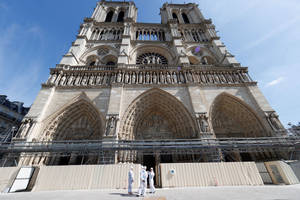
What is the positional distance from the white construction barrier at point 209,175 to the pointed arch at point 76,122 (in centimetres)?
526

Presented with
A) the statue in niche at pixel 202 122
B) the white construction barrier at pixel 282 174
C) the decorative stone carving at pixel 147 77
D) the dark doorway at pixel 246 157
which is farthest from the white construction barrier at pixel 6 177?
the dark doorway at pixel 246 157

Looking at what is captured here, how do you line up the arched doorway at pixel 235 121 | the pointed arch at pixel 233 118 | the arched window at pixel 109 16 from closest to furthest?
the arched doorway at pixel 235 121 → the pointed arch at pixel 233 118 → the arched window at pixel 109 16

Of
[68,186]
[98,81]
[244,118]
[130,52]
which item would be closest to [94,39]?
[130,52]

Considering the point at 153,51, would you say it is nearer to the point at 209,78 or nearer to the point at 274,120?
the point at 209,78

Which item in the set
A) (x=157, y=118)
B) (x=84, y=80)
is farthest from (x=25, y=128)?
(x=157, y=118)

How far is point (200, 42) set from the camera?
51.0 feet

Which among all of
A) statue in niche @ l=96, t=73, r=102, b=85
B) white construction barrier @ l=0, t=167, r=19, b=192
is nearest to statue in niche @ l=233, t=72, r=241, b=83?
statue in niche @ l=96, t=73, r=102, b=85

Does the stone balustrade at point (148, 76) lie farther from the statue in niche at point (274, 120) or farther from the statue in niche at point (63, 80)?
the statue in niche at point (274, 120)

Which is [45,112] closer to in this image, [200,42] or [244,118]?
[244,118]

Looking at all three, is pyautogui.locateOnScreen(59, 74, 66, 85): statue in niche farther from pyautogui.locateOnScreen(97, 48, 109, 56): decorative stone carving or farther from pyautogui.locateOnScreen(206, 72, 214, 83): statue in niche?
pyautogui.locateOnScreen(206, 72, 214, 83): statue in niche

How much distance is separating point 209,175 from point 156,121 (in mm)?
5244

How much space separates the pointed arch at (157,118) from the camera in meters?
8.50

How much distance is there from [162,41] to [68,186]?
16.3m

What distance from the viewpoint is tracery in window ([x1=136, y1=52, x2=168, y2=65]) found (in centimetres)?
1384
